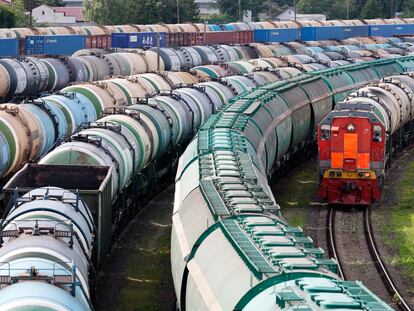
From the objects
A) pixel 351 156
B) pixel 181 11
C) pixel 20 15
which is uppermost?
pixel 351 156

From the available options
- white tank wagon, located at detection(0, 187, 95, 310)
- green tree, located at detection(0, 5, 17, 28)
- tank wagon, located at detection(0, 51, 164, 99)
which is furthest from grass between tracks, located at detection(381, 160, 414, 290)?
green tree, located at detection(0, 5, 17, 28)

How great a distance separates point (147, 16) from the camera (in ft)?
453

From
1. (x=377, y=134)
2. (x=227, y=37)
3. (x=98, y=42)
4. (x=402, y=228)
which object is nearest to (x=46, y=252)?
(x=402, y=228)

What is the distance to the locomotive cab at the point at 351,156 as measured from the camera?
3491 cm

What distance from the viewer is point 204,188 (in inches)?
760

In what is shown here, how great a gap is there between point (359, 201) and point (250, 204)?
59.5ft

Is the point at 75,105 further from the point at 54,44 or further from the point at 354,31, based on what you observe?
the point at 354,31

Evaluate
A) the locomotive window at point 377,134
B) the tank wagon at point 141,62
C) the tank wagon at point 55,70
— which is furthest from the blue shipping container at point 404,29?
the locomotive window at point 377,134

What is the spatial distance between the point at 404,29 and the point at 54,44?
62002mm

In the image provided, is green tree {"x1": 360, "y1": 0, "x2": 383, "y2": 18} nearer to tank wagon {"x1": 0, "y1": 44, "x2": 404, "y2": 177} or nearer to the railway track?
tank wagon {"x1": 0, "y1": 44, "x2": 404, "y2": 177}

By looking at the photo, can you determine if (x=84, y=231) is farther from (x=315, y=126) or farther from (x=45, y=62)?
(x=45, y=62)

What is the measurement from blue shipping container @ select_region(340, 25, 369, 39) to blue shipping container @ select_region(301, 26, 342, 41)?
2219 mm

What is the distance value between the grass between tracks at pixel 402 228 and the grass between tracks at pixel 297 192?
10.2 feet

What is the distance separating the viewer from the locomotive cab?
34906mm
